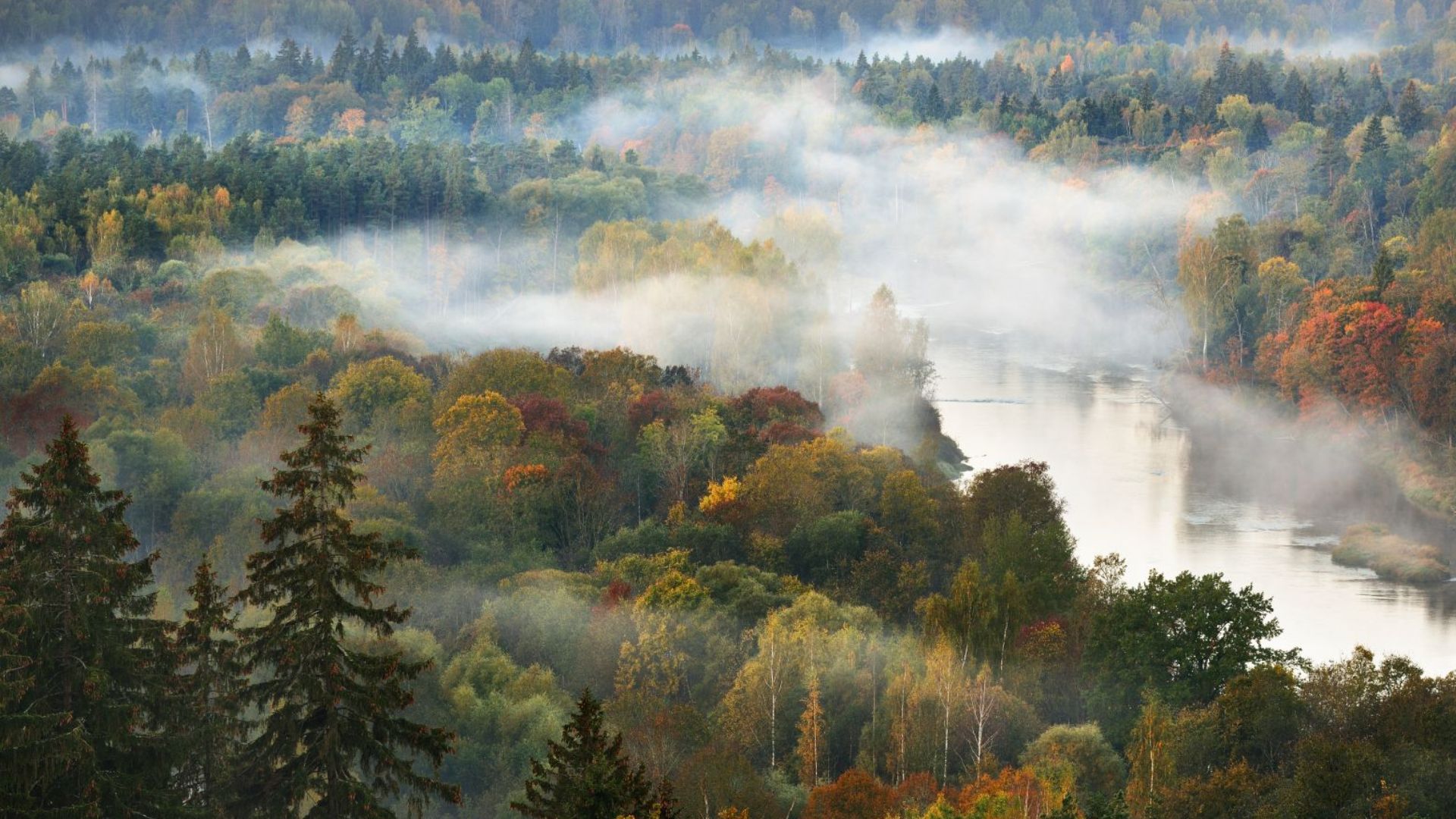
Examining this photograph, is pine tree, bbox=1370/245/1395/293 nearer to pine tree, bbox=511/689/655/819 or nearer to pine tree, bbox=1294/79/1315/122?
pine tree, bbox=1294/79/1315/122

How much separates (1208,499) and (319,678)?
53154 mm

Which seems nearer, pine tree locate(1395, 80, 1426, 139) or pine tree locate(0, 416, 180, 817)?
pine tree locate(0, 416, 180, 817)

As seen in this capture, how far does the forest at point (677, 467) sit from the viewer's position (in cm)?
2073

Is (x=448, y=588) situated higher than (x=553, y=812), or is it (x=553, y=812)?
(x=553, y=812)

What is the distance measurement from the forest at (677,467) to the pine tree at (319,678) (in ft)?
0.19

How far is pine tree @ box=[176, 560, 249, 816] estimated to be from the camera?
2108 cm

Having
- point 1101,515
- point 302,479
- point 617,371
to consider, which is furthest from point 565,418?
point 302,479

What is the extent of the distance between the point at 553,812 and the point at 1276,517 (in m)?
51.4

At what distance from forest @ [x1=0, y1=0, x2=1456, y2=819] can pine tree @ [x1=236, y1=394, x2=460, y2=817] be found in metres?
0.06

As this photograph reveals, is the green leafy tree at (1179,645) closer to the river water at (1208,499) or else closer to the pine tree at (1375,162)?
the river water at (1208,499)

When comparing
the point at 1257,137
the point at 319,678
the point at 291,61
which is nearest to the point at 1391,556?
the point at 319,678

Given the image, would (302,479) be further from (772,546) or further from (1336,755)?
(772,546)

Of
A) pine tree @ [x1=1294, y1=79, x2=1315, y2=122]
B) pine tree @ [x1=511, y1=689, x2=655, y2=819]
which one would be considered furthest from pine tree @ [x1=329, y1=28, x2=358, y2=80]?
pine tree @ [x1=511, y1=689, x2=655, y2=819]

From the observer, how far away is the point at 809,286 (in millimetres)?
94250
